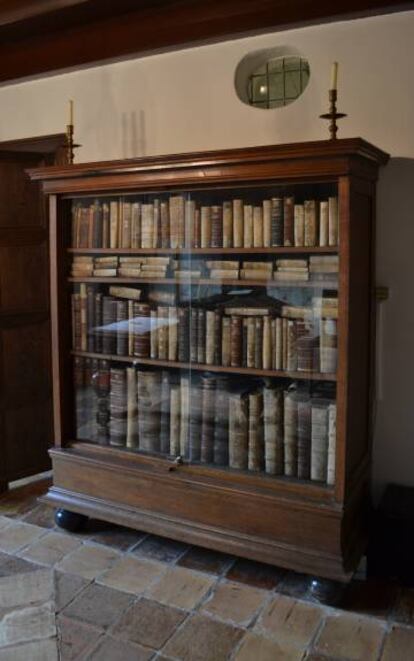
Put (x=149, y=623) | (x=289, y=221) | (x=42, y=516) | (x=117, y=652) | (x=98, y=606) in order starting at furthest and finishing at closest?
(x=42, y=516) < (x=289, y=221) < (x=98, y=606) < (x=149, y=623) < (x=117, y=652)

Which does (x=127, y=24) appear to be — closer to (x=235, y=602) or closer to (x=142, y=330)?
(x=142, y=330)

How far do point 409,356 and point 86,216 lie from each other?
1625 millimetres

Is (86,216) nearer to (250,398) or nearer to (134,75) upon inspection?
(134,75)

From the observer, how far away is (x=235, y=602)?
7.84 feet

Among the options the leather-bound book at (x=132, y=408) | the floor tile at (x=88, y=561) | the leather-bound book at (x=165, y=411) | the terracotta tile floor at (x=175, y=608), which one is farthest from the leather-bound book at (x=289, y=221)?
the floor tile at (x=88, y=561)

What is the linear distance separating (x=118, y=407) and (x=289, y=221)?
4.00ft

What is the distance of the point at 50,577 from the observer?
2570 millimetres

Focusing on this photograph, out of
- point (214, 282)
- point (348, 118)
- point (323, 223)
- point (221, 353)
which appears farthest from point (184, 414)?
point (348, 118)

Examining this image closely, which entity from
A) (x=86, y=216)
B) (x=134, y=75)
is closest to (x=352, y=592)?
(x=86, y=216)

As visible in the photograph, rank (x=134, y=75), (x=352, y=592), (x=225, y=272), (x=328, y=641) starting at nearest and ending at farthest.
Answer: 1. (x=328, y=641)
2. (x=352, y=592)
3. (x=225, y=272)
4. (x=134, y=75)

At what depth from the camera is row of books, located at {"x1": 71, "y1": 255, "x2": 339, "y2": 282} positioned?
8.00 feet

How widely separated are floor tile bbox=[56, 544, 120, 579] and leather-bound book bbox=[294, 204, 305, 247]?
1.60m

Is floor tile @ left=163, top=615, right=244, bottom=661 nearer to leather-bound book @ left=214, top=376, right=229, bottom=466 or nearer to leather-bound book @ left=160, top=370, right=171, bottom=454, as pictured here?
leather-bound book @ left=214, top=376, right=229, bottom=466

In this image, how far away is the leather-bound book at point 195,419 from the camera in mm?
2748
